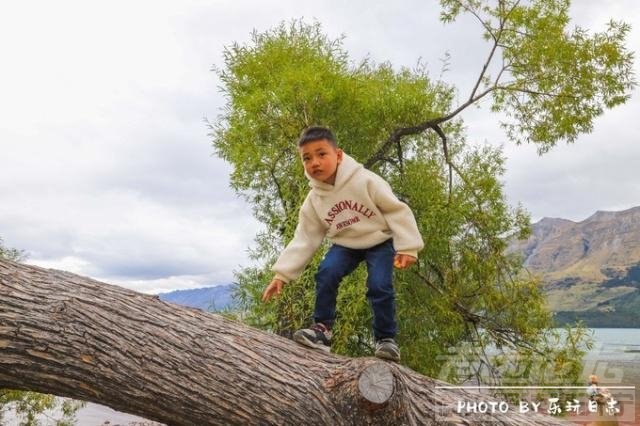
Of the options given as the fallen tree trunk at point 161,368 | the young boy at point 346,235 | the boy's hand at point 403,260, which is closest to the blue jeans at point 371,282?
the young boy at point 346,235

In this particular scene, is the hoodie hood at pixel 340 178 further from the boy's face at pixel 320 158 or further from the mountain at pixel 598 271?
the mountain at pixel 598 271

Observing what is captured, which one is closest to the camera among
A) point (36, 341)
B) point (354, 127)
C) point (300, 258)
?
point (36, 341)

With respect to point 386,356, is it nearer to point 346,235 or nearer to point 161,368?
point 346,235

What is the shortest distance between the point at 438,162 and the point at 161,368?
17.0ft

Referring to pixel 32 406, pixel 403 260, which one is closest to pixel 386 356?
pixel 403 260

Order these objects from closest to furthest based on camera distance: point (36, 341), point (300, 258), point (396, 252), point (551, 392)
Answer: point (36, 341), point (396, 252), point (300, 258), point (551, 392)

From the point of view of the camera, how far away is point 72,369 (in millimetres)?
2668

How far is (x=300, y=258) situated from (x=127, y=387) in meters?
1.21

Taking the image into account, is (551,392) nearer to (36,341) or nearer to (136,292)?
(136,292)

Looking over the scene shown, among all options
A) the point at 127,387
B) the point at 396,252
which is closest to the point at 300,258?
the point at 396,252

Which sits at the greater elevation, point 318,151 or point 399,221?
point 318,151

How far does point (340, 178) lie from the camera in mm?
3332

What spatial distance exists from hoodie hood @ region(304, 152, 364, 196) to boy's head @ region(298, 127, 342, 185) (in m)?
0.08

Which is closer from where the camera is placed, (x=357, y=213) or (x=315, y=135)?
(x=315, y=135)
